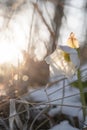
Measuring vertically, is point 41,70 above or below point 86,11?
below

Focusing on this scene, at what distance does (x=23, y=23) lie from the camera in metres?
2.97

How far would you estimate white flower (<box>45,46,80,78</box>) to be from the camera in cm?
123

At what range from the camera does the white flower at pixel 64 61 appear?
1.23m

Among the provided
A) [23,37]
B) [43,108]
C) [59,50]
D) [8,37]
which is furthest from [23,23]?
[59,50]

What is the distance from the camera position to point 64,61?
→ 4.16 ft

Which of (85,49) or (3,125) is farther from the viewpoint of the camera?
(85,49)

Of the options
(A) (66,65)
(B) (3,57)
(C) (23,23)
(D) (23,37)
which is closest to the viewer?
(A) (66,65)

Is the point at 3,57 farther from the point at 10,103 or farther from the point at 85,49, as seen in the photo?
the point at 85,49

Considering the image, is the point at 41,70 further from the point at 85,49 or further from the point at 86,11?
the point at 86,11

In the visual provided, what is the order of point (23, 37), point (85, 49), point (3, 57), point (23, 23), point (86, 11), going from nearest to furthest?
point (3, 57)
point (23, 37)
point (23, 23)
point (85, 49)
point (86, 11)

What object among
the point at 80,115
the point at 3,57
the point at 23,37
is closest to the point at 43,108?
the point at 80,115

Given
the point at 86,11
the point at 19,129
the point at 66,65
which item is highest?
the point at 86,11

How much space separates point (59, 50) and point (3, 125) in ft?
1.30

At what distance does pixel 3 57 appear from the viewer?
2387mm
